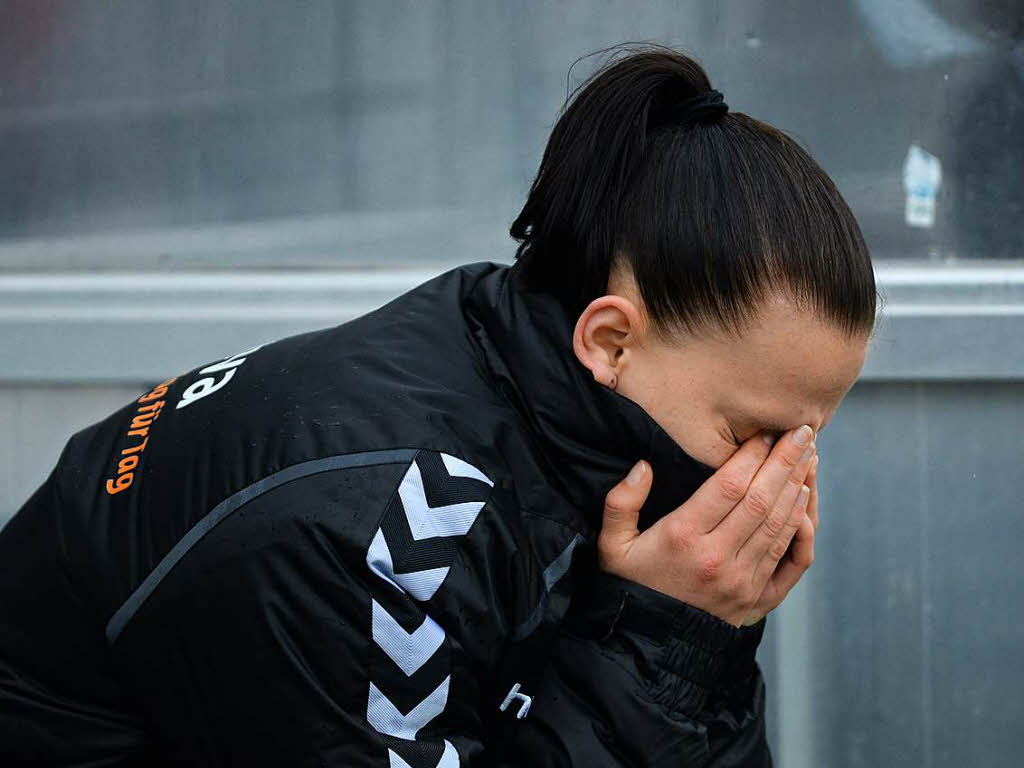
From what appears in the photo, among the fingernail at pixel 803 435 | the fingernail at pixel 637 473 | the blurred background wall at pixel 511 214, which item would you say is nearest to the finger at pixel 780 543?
the fingernail at pixel 803 435

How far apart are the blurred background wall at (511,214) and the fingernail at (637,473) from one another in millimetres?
956

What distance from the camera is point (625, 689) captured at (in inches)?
55.2

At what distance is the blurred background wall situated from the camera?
2.24 meters

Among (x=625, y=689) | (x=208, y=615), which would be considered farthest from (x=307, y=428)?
(x=625, y=689)

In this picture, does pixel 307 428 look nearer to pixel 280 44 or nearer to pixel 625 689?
pixel 625 689

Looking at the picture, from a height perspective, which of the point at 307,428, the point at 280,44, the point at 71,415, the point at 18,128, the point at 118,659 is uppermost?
the point at 280,44

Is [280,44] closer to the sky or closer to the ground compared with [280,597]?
closer to the sky

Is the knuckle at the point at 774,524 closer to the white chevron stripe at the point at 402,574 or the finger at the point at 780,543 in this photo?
the finger at the point at 780,543

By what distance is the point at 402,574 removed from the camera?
3.95 feet

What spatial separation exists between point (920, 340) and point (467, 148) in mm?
968

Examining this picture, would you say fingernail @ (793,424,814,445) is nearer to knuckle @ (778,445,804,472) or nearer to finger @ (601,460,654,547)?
knuckle @ (778,445,804,472)

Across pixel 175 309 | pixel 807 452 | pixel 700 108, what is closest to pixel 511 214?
pixel 175 309

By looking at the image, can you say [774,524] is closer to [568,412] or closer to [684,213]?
[568,412]

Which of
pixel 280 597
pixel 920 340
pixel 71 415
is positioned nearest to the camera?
pixel 280 597
